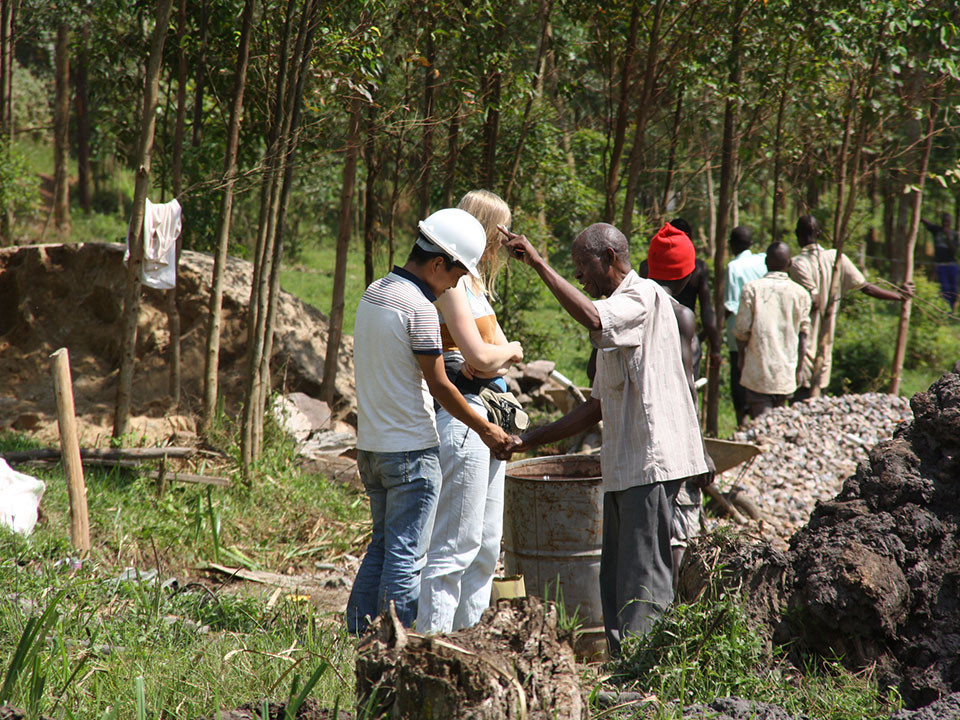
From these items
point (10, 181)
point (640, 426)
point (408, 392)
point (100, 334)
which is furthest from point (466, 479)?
point (10, 181)

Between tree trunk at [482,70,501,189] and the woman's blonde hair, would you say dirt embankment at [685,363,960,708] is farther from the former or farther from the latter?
tree trunk at [482,70,501,189]

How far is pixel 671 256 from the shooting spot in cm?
424

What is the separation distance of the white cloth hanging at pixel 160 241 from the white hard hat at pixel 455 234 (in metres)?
2.78

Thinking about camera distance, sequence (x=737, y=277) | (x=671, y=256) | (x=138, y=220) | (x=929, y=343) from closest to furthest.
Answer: (x=671, y=256) < (x=138, y=220) < (x=737, y=277) < (x=929, y=343)

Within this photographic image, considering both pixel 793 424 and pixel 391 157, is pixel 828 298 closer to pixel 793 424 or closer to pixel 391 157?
pixel 793 424

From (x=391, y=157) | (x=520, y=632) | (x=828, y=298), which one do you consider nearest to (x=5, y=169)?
(x=391, y=157)

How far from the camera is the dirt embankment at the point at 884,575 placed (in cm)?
295

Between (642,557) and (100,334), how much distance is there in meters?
5.64

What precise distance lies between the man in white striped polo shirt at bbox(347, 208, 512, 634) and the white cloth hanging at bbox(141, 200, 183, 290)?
8.84ft

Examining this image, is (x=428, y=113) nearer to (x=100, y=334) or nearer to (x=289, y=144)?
(x=289, y=144)

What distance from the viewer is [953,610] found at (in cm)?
312

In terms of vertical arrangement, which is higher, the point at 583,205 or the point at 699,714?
the point at 583,205

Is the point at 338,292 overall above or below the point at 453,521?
above

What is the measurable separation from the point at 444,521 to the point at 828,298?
217 inches
